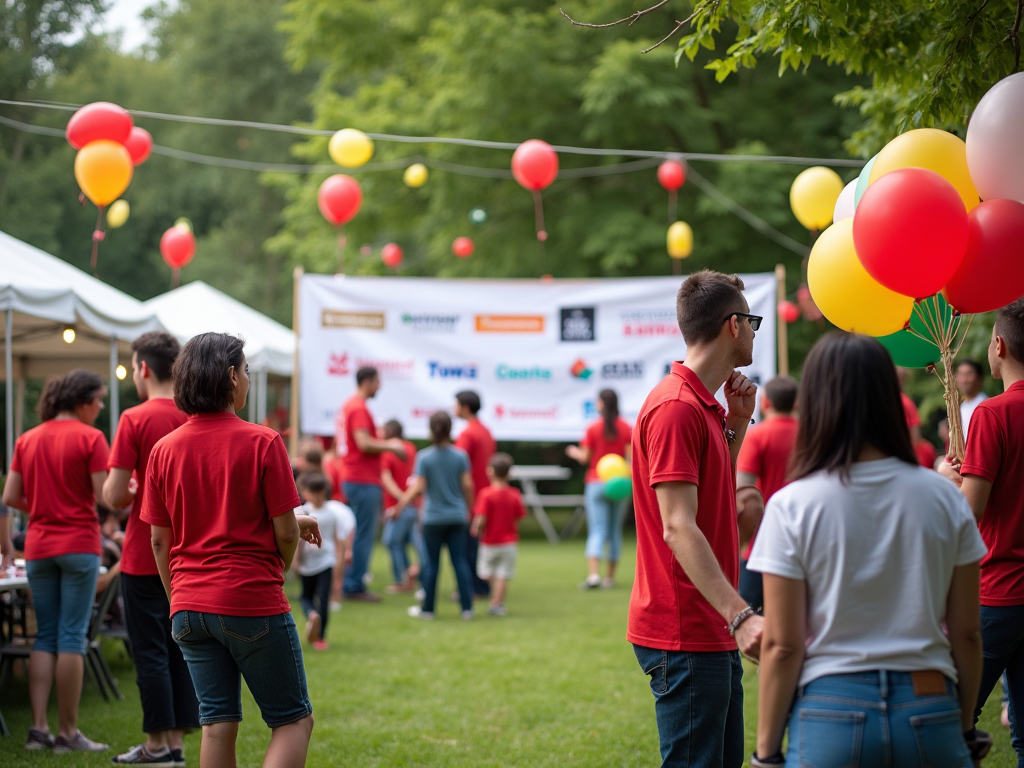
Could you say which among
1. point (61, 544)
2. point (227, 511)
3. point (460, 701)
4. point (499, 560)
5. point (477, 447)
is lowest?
point (460, 701)

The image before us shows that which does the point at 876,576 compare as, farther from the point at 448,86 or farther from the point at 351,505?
the point at 448,86

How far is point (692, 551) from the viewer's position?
2.52m

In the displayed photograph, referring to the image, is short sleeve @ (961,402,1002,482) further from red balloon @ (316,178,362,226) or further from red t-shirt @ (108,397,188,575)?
red balloon @ (316,178,362,226)

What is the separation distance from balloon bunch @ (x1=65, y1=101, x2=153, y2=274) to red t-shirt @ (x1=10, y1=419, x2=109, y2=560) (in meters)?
2.54

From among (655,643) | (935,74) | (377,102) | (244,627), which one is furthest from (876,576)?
(377,102)

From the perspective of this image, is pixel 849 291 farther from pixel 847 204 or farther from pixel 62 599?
pixel 62 599

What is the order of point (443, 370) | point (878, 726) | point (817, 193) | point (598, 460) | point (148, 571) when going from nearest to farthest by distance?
point (878, 726)
point (148, 571)
point (817, 193)
point (598, 460)
point (443, 370)

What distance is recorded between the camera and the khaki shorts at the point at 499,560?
9148 mm

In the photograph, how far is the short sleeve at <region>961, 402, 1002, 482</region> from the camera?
3.19 m

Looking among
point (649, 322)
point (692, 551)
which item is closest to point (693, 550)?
point (692, 551)

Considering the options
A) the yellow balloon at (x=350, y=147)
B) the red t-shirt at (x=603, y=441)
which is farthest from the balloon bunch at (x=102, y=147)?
the red t-shirt at (x=603, y=441)

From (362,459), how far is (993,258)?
22.7 feet

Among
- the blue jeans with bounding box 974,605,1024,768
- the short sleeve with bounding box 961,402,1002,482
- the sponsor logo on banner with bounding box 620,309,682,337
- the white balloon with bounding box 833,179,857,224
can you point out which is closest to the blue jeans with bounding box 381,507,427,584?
the sponsor logo on banner with bounding box 620,309,682,337

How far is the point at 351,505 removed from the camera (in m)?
9.36
